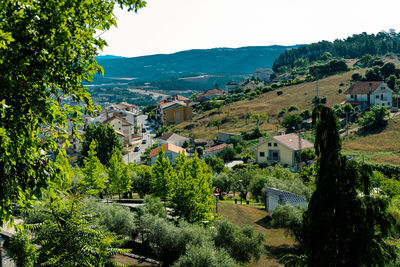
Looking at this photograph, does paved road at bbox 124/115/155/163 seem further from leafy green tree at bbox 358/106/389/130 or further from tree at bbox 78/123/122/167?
leafy green tree at bbox 358/106/389/130

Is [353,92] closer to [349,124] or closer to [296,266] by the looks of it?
[349,124]

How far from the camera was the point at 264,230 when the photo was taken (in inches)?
1156


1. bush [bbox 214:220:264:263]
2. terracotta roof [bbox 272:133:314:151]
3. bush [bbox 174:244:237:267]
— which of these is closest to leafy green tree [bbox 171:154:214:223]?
bush [bbox 214:220:264:263]

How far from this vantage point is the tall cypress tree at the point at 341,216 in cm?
804

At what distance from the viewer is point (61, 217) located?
440 inches

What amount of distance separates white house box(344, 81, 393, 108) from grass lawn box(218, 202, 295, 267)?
6634cm

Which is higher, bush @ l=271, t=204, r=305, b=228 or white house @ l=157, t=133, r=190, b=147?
bush @ l=271, t=204, r=305, b=228

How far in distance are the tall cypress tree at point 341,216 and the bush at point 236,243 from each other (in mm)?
12084

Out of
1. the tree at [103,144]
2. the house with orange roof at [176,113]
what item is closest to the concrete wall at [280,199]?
the tree at [103,144]

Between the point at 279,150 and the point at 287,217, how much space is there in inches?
1668

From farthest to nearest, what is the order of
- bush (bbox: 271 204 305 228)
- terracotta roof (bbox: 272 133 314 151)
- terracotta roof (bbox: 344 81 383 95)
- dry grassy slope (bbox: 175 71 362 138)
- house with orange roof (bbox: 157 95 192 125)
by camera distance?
house with orange roof (bbox: 157 95 192 125) < dry grassy slope (bbox: 175 71 362 138) < terracotta roof (bbox: 344 81 383 95) < terracotta roof (bbox: 272 133 314 151) < bush (bbox: 271 204 305 228)

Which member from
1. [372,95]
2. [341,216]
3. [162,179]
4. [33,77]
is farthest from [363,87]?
[33,77]

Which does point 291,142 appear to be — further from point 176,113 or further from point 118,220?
point 176,113

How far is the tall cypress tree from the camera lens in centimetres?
804
